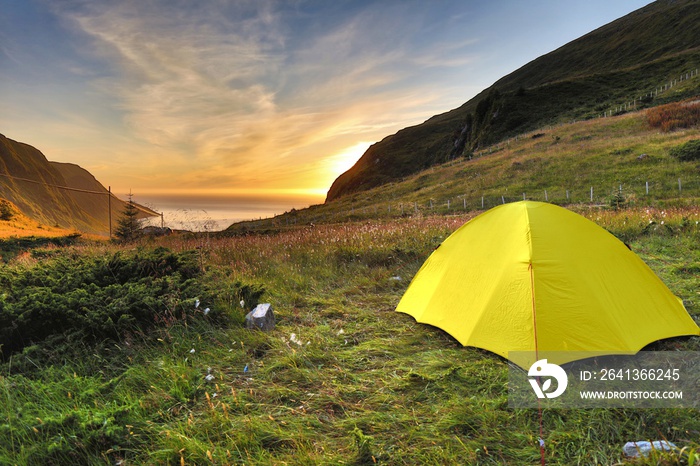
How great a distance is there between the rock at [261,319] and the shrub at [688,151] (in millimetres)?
31444

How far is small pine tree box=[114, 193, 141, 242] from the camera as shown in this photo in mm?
20000

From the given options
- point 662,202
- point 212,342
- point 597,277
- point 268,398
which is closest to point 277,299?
point 212,342

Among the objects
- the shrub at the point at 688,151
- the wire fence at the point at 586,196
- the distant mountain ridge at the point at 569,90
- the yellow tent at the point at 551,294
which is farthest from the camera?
the distant mountain ridge at the point at 569,90

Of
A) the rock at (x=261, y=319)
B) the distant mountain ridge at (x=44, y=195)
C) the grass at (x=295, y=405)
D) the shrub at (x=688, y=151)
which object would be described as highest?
the distant mountain ridge at (x=44, y=195)

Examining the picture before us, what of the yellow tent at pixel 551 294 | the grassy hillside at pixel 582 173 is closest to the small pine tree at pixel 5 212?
the grassy hillside at pixel 582 173

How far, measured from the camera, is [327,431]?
2.97m

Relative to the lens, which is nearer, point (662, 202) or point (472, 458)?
point (472, 458)

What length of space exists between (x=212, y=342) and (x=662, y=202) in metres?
23.0

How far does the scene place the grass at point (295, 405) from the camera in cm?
263

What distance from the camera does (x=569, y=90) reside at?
6744 centimetres

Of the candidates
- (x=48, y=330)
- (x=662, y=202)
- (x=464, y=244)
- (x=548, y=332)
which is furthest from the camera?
(x=662, y=202)

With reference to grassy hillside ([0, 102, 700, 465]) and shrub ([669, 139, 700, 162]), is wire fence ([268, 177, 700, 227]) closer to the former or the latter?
shrub ([669, 139, 700, 162])

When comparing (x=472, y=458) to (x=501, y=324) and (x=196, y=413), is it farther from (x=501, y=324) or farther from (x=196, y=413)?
(x=196, y=413)

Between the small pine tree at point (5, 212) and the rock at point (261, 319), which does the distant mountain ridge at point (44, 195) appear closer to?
the small pine tree at point (5, 212)
